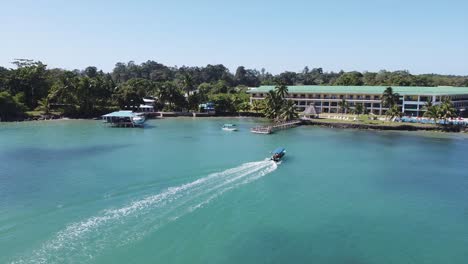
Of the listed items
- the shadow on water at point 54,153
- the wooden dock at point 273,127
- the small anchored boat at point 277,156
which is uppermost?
the wooden dock at point 273,127

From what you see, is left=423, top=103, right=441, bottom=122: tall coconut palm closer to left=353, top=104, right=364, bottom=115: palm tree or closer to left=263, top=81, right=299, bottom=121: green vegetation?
left=353, top=104, right=364, bottom=115: palm tree

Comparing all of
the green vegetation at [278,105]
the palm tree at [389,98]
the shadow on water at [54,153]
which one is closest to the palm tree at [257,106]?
the green vegetation at [278,105]

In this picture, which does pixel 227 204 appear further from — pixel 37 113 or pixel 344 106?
pixel 344 106

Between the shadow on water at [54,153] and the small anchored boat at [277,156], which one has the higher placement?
the shadow on water at [54,153]

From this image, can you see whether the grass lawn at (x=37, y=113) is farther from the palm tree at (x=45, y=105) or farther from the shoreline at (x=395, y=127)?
the shoreline at (x=395, y=127)

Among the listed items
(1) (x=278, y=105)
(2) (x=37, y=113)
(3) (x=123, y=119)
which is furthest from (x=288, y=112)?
(2) (x=37, y=113)

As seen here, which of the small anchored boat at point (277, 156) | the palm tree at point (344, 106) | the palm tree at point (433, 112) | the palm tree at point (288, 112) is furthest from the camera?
the palm tree at point (344, 106)
